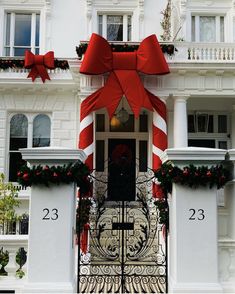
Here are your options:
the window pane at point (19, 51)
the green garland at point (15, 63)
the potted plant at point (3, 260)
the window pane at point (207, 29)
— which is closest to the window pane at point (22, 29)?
the window pane at point (19, 51)

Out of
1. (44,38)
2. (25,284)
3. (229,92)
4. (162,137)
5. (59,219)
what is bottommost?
(25,284)

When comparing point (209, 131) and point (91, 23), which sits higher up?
point (91, 23)

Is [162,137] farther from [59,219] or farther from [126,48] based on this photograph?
[59,219]

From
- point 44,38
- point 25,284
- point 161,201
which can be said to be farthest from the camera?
point 44,38

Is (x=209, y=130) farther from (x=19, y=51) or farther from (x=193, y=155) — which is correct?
(x=193, y=155)

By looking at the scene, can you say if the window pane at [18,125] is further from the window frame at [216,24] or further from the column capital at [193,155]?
the column capital at [193,155]

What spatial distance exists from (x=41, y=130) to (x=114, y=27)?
→ 5494mm

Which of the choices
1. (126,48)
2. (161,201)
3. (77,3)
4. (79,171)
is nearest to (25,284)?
(79,171)

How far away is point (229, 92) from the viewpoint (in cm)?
1631

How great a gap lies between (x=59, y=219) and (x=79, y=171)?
2.85 feet

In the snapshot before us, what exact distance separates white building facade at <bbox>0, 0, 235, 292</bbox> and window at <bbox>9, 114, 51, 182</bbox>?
41 millimetres

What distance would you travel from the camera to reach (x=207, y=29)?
19438mm

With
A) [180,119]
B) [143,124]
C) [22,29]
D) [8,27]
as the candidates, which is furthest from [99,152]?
[8,27]

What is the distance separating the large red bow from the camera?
1523 centimetres
